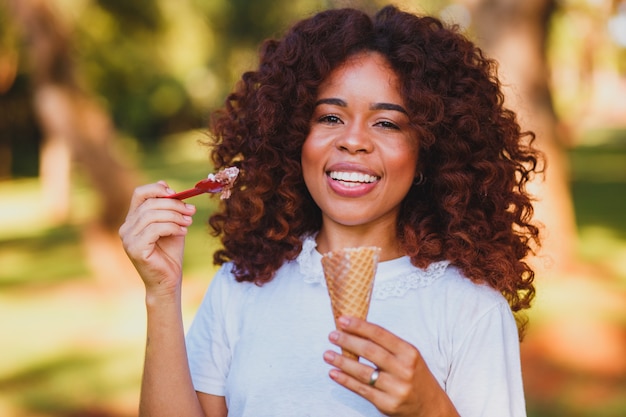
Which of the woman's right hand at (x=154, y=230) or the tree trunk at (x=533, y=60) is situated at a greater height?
the tree trunk at (x=533, y=60)

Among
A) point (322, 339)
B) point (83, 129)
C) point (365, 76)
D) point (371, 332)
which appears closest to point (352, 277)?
point (371, 332)

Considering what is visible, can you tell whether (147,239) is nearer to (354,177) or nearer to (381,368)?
(354,177)

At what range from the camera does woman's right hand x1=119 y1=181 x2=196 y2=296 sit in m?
2.15

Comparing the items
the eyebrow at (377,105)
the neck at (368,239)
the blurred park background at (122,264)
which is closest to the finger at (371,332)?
the neck at (368,239)

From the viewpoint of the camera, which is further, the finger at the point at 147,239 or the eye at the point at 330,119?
the eye at the point at 330,119

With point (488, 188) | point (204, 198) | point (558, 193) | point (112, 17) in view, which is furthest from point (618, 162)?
point (488, 188)

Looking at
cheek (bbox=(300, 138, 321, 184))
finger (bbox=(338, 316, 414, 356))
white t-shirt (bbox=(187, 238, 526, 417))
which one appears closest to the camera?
finger (bbox=(338, 316, 414, 356))

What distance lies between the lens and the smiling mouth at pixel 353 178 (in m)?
2.27

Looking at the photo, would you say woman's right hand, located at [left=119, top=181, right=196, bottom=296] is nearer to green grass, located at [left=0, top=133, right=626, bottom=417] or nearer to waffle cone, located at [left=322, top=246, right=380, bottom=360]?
waffle cone, located at [left=322, top=246, right=380, bottom=360]

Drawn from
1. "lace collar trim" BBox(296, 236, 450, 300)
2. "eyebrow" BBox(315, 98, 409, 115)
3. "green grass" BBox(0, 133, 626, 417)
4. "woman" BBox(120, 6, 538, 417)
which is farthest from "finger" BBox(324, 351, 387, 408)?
"green grass" BBox(0, 133, 626, 417)

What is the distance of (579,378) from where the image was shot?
6.12 meters

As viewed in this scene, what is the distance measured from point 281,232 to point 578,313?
19.5 ft

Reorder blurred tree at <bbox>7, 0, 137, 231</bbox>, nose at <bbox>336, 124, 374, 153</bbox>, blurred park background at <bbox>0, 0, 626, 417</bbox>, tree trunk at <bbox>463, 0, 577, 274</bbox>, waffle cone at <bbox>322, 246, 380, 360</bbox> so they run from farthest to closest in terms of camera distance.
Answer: tree trunk at <bbox>463, 0, 577, 274</bbox>, blurred tree at <bbox>7, 0, 137, 231</bbox>, blurred park background at <bbox>0, 0, 626, 417</bbox>, nose at <bbox>336, 124, 374, 153</bbox>, waffle cone at <bbox>322, 246, 380, 360</bbox>

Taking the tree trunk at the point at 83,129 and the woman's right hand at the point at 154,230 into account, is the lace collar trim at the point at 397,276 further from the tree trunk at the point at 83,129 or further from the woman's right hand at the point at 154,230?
the tree trunk at the point at 83,129
